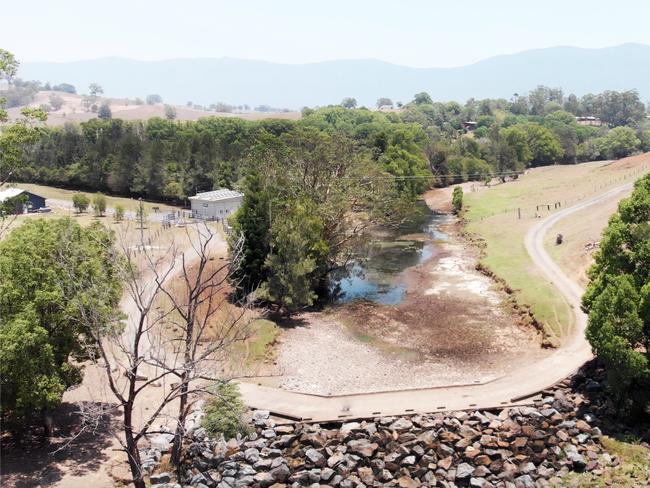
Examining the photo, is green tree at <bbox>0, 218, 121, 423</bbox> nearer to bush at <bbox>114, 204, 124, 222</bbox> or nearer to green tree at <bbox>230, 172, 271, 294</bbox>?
green tree at <bbox>230, 172, 271, 294</bbox>

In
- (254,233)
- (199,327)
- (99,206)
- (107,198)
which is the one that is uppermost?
(254,233)

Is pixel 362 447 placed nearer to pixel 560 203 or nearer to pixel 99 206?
pixel 560 203

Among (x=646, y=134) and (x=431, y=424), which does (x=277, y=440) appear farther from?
(x=646, y=134)

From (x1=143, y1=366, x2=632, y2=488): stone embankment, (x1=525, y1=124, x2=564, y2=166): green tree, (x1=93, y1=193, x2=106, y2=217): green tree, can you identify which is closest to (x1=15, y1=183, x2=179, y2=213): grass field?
(x1=93, y1=193, x2=106, y2=217): green tree

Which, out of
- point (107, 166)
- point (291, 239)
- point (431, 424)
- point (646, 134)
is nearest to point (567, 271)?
point (291, 239)

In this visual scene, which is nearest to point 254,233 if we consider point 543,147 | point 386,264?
point 386,264

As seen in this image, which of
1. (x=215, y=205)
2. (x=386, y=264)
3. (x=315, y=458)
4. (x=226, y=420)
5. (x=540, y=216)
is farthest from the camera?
(x=215, y=205)

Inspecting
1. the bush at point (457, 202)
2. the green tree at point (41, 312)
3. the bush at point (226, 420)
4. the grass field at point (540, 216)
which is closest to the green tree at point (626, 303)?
the grass field at point (540, 216)

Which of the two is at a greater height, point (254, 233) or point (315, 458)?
point (254, 233)
